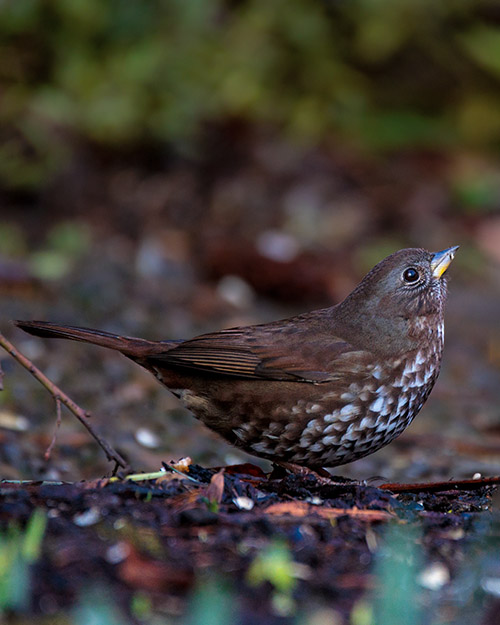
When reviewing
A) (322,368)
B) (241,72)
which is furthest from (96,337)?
(241,72)

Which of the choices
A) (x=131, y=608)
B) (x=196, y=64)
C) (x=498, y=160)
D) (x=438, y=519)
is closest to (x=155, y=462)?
(x=438, y=519)

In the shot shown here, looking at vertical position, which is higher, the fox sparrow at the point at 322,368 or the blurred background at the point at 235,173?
the blurred background at the point at 235,173

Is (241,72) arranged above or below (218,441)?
above

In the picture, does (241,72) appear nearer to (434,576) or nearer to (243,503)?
(243,503)

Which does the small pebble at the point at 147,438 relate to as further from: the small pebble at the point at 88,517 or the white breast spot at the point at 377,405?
the small pebble at the point at 88,517

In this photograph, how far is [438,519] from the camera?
10.0ft

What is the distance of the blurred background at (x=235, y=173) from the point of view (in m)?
6.51

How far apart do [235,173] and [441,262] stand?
492 centimetres

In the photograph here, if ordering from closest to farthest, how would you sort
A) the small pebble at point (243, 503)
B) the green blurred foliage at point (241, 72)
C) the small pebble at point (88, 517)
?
the small pebble at point (88, 517), the small pebble at point (243, 503), the green blurred foliage at point (241, 72)

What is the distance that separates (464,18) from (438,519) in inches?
311

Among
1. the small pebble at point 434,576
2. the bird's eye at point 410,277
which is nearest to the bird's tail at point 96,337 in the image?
the bird's eye at point 410,277

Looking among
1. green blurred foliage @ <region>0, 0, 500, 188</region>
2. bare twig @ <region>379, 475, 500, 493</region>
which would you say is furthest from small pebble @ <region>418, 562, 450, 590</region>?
green blurred foliage @ <region>0, 0, 500, 188</region>

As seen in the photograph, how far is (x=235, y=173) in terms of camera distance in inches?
355

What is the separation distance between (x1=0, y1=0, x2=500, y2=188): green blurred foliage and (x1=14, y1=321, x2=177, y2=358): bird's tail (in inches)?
171
